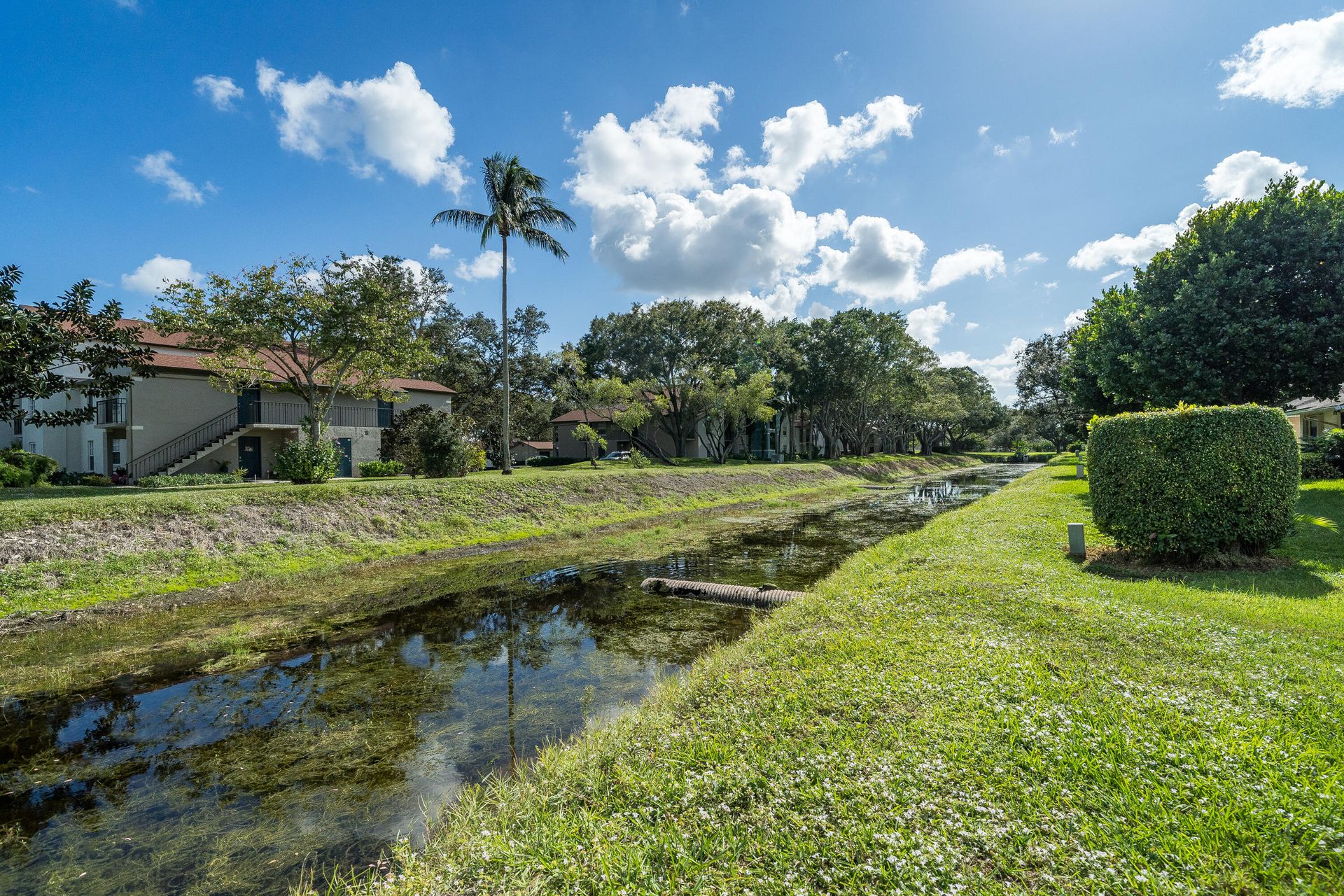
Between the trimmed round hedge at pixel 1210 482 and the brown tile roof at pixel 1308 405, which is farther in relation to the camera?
the brown tile roof at pixel 1308 405

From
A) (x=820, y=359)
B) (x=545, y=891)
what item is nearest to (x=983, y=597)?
(x=545, y=891)

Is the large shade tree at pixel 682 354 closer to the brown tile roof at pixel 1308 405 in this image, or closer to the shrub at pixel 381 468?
the shrub at pixel 381 468

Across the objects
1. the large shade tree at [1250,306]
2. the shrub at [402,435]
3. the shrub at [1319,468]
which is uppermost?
the large shade tree at [1250,306]

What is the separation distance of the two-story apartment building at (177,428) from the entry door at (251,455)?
0.03 meters

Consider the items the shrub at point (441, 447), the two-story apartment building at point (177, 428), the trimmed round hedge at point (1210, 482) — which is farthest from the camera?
the two-story apartment building at point (177, 428)

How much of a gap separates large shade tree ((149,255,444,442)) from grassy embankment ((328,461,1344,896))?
1862cm

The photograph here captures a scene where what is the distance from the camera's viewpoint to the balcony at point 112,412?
22.2 meters

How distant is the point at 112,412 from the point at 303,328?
1114cm

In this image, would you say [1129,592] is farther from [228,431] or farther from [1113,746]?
[228,431]

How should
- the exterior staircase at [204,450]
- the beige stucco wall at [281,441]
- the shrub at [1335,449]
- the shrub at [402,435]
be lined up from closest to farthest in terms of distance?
the shrub at [1335,449], the exterior staircase at [204,450], the beige stucco wall at [281,441], the shrub at [402,435]

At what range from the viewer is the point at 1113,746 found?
3.48 metres

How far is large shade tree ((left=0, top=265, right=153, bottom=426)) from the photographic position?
1180cm

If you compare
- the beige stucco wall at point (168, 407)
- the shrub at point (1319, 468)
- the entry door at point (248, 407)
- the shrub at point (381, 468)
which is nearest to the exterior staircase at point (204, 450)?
the entry door at point (248, 407)

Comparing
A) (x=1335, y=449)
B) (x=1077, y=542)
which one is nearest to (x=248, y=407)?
(x=1077, y=542)
